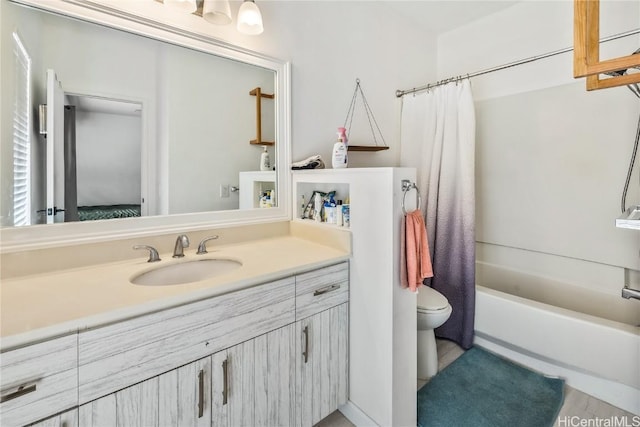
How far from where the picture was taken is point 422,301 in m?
1.81

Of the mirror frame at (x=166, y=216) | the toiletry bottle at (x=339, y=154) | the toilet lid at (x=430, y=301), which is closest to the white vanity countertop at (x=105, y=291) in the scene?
the mirror frame at (x=166, y=216)

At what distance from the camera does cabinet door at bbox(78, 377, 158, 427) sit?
853 millimetres

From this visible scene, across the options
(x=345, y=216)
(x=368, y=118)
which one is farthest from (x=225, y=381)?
(x=368, y=118)

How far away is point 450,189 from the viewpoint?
2.20 m

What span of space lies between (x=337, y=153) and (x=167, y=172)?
89cm

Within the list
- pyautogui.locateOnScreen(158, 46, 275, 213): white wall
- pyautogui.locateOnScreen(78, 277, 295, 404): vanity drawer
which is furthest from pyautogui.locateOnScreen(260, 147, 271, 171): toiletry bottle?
pyautogui.locateOnScreen(78, 277, 295, 404): vanity drawer

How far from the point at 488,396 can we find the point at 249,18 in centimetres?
239

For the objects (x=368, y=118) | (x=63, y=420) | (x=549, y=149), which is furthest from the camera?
(x=368, y=118)

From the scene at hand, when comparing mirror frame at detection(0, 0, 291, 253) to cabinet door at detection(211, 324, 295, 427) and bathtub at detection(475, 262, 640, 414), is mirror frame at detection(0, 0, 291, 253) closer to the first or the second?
cabinet door at detection(211, 324, 295, 427)

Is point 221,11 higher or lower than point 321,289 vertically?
higher

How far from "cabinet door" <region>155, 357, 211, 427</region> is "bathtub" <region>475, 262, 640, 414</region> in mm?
1812

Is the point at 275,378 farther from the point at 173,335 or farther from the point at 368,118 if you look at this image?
the point at 368,118

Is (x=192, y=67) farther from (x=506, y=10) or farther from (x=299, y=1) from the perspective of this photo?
(x=506, y=10)

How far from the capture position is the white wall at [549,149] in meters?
1.91
